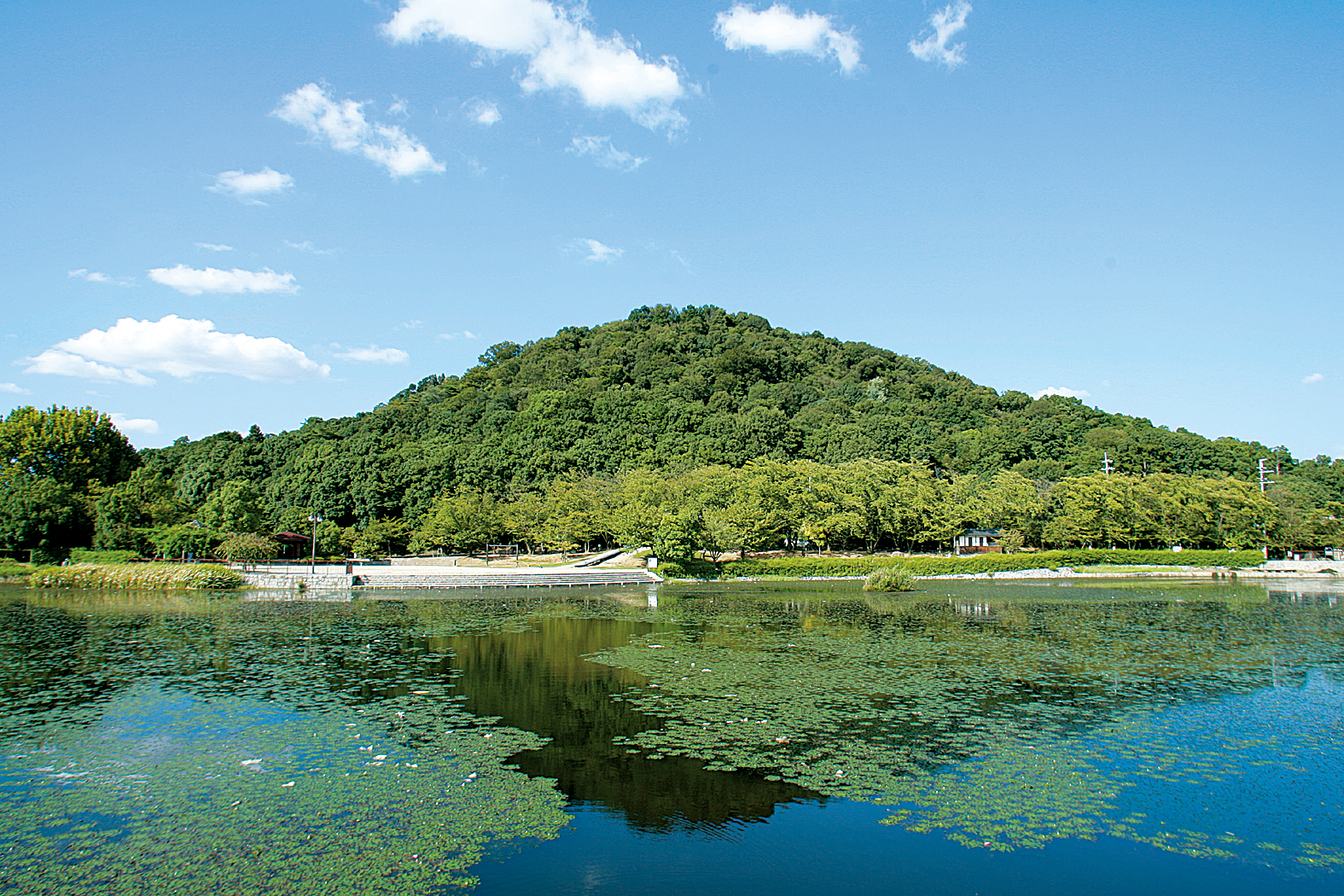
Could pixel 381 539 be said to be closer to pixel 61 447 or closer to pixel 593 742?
pixel 61 447

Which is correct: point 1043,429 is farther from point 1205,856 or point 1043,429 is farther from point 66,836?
point 66,836

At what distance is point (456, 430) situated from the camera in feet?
256

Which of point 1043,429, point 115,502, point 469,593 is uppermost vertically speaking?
point 1043,429

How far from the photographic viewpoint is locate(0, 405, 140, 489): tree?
5709 cm

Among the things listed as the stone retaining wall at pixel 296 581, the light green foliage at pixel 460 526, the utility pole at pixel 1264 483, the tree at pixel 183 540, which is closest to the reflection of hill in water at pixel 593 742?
the stone retaining wall at pixel 296 581

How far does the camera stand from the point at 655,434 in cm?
7256

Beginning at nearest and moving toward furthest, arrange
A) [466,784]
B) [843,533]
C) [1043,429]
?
[466,784], [843,533], [1043,429]

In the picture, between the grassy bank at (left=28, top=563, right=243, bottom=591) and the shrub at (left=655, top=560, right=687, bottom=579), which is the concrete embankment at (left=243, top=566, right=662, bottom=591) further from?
the grassy bank at (left=28, top=563, right=243, bottom=591)

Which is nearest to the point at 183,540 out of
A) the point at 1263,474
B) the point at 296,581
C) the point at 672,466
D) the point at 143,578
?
the point at 143,578

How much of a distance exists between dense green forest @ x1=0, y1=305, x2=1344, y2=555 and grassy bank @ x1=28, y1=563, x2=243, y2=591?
9.09 m

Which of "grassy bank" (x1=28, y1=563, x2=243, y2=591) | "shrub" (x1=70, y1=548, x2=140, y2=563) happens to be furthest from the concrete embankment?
"shrub" (x1=70, y1=548, x2=140, y2=563)

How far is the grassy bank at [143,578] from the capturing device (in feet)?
118

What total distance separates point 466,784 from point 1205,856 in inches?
281

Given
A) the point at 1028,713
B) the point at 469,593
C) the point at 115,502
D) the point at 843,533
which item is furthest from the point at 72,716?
the point at 115,502
